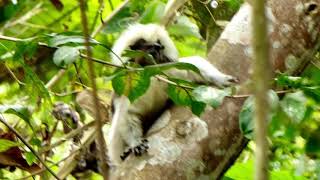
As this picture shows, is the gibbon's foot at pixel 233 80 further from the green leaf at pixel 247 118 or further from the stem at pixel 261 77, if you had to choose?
the stem at pixel 261 77

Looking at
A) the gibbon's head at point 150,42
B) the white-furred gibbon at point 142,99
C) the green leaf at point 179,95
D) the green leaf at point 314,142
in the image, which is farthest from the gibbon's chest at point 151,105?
the green leaf at point 314,142

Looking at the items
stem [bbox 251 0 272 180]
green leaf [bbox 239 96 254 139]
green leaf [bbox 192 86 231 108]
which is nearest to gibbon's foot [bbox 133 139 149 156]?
green leaf [bbox 192 86 231 108]

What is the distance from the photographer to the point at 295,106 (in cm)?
161

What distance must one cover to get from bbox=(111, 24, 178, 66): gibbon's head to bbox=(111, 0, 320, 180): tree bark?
3.20 feet

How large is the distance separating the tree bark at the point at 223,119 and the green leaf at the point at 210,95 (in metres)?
0.09

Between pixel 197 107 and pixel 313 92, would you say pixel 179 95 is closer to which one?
pixel 197 107

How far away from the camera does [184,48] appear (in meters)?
4.02

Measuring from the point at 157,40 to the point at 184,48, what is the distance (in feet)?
2.07

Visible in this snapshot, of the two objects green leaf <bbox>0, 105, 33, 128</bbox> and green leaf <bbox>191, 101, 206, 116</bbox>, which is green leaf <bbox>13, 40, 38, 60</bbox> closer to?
green leaf <bbox>0, 105, 33, 128</bbox>

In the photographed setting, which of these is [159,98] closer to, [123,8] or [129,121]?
Answer: [129,121]

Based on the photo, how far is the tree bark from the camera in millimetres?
1966

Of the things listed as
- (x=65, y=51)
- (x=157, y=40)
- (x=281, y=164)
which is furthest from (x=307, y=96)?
(x=281, y=164)

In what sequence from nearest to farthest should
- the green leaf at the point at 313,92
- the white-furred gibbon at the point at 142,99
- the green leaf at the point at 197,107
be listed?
1. the green leaf at the point at 313,92
2. the green leaf at the point at 197,107
3. the white-furred gibbon at the point at 142,99

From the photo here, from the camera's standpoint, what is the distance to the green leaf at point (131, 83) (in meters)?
1.71
